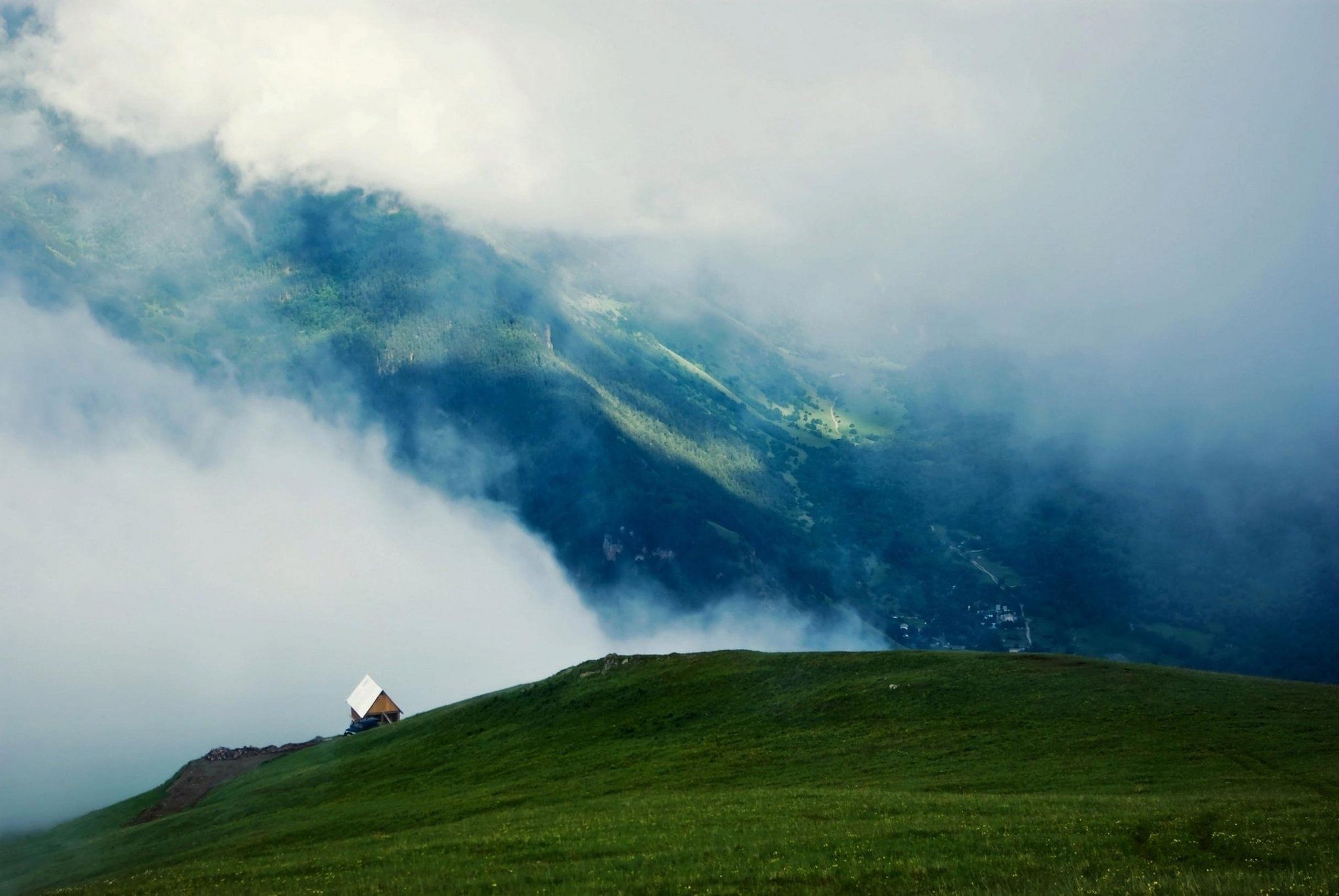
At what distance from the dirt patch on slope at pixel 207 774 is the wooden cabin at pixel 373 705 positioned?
524 inches

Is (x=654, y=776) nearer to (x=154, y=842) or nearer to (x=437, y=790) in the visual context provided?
(x=437, y=790)

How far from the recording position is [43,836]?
11088 cm

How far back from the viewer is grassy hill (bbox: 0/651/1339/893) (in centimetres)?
3678

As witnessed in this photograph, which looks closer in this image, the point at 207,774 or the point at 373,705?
the point at 207,774

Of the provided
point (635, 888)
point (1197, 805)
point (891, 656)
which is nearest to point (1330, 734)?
point (1197, 805)

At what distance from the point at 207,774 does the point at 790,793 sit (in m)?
93.5

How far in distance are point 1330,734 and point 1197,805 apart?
Answer: 2721 cm

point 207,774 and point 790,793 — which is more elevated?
point 207,774

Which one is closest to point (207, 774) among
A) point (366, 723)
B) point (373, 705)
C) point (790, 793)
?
point (366, 723)

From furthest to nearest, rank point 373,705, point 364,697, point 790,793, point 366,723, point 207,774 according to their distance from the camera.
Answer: point 364,697, point 373,705, point 366,723, point 207,774, point 790,793

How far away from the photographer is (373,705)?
154875 millimetres

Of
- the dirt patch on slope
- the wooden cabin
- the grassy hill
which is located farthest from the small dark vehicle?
the grassy hill

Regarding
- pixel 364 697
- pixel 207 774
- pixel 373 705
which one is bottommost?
pixel 207 774

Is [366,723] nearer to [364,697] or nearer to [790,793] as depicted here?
[364,697]
